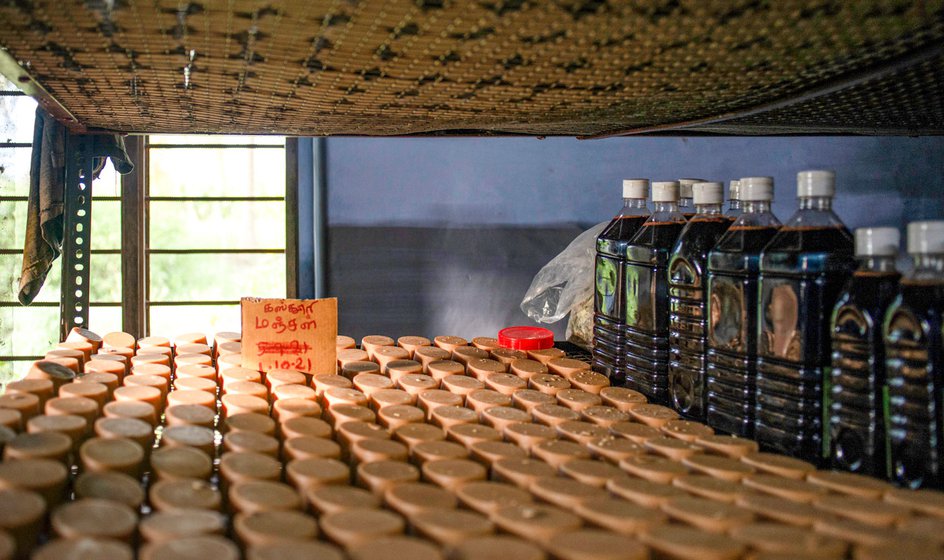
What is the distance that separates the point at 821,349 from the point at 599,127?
3.17 ft

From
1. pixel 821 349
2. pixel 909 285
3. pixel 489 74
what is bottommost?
pixel 821 349

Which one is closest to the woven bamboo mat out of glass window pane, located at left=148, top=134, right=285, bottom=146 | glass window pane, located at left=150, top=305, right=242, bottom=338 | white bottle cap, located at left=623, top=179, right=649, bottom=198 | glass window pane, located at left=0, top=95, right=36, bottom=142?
white bottle cap, located at left=623, top=179, right=649, bottom=198

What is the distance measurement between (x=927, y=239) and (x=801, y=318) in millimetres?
240

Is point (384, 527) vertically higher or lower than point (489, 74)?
lower

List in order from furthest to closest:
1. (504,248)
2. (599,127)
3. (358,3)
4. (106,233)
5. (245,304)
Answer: (106,233), (504,248), (599,127), (245,304), (358,3)

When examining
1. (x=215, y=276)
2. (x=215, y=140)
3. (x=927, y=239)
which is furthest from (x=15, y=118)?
(x=927, y=239)

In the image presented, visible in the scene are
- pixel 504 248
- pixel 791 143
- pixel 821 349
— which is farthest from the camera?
pixel 504 248

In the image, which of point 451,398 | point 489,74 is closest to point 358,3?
point 489,74

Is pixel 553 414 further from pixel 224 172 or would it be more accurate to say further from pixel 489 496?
pixel 224 172

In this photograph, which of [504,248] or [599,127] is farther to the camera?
[504,248]

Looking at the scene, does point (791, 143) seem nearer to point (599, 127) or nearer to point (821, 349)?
point (599, 127)

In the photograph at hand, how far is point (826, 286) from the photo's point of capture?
121cm

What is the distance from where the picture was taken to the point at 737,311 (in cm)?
134

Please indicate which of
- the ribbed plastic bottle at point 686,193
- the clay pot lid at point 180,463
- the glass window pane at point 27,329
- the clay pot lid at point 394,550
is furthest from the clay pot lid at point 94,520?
the glass window pane at point 27,329
